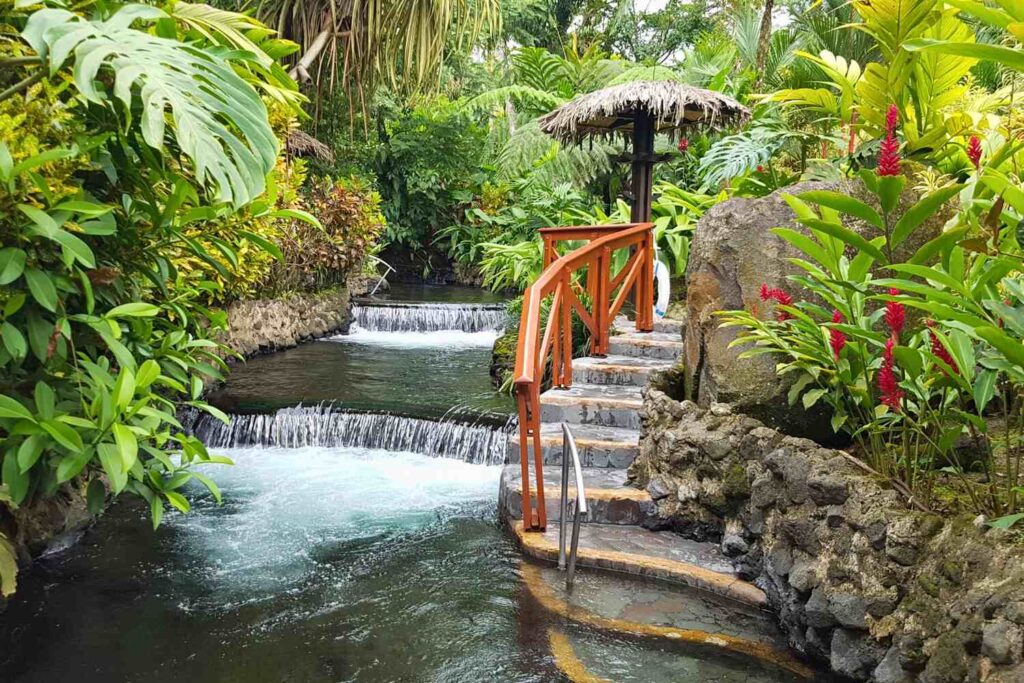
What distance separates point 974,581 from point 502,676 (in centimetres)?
178

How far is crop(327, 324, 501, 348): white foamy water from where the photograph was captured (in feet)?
37.6

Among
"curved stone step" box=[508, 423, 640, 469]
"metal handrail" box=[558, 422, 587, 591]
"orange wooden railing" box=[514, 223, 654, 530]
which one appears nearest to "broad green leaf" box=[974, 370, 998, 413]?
"metal handrail" box=[558, 422, 587, 591]

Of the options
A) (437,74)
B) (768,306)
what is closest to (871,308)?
(768,306)

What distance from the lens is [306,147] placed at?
553 inches

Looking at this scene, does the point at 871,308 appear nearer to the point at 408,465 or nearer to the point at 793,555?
the point at 793,555

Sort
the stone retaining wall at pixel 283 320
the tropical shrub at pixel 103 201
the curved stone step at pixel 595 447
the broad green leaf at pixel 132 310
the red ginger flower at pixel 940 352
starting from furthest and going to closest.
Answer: the stone retaining wall at pixel 283 320, the curved stone step at pixel 595 447, the red ginger flower at pixel 940 352, the broad green leaf at pixel 132 310, the tropical shrub at pixel 103 201

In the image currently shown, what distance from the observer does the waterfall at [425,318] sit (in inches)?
488

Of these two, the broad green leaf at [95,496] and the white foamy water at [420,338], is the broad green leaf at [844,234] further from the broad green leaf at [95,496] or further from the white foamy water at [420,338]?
the white foamy water at [420,338]

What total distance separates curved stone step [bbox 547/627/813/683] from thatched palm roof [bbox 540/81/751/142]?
5191 millimetres

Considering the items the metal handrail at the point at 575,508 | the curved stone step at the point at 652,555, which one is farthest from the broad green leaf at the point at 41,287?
the curved stone step at the point at 652,555

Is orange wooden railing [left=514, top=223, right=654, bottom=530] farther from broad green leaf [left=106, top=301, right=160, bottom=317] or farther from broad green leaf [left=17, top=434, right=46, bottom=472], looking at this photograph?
broad green leaf [left=17, top=434, right=46, bottom=472]

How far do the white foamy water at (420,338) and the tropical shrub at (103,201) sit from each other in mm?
7993

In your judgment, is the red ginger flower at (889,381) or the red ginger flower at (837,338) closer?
the red ginger flower at (889,381)

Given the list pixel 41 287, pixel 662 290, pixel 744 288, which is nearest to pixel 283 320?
pixel 662 290
